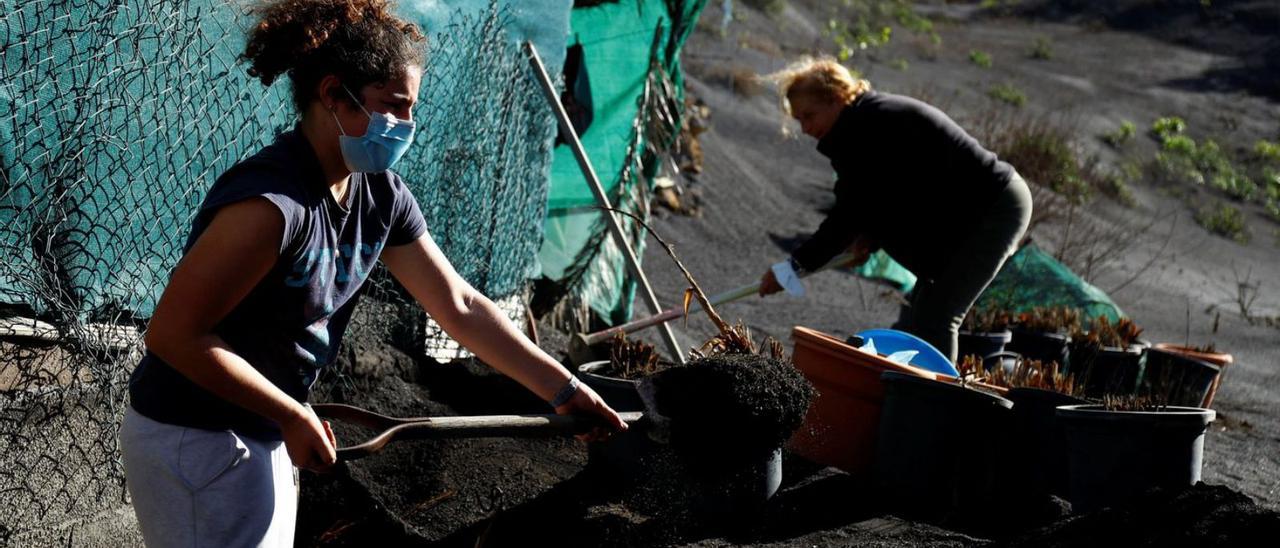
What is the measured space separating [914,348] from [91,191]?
315 cm

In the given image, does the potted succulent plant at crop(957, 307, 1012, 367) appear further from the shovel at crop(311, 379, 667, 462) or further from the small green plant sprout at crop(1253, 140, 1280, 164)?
the small green plant sprout at crop(1253, 140, 1280, 164)

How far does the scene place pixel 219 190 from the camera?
81.9 inches

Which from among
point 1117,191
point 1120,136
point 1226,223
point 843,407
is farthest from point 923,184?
point 1120,136

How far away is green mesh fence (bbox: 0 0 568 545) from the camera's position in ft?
10.6

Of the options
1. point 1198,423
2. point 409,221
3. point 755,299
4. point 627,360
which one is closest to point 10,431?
point 409,221

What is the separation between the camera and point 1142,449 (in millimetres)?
4230

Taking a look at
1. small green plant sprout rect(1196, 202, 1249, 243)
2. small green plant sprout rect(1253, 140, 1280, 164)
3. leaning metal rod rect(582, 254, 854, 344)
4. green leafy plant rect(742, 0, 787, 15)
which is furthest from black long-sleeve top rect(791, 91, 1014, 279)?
green leafy plant rect(742, 0, 787, 15)

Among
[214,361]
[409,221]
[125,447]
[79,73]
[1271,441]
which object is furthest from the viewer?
[1271,441]

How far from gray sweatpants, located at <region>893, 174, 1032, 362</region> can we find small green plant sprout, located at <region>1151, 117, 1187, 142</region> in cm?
2131

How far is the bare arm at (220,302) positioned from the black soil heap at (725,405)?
1.26 metres

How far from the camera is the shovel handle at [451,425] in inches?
98.0

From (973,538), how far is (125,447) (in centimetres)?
283

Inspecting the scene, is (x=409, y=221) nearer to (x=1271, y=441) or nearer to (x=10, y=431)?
(x=10, y=431)

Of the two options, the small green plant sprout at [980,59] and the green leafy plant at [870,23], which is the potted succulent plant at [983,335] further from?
the small green plant sprout at [980,59]
